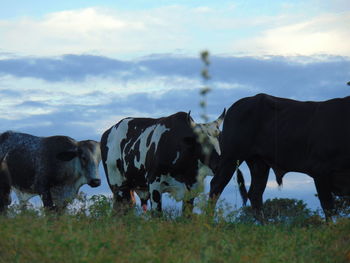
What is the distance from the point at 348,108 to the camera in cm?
1283

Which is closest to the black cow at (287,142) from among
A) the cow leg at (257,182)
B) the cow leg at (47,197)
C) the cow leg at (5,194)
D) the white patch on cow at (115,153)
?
the cow leg at (257,182)

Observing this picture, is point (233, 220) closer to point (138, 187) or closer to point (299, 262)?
point (299, 262)

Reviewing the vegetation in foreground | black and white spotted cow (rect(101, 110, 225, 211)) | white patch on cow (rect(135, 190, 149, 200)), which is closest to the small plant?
the vegetation in foreground

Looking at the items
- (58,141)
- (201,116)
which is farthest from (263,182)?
(201,116)

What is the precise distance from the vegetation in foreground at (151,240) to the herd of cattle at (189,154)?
5.91ft

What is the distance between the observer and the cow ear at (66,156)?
15008 millimetres

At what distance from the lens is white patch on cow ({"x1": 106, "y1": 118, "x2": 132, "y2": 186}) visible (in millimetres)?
15789

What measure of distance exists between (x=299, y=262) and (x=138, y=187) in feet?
26.0

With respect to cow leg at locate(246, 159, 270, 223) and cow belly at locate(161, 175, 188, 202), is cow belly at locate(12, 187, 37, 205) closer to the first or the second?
cow belly at locate(161, 175, 188, 202)

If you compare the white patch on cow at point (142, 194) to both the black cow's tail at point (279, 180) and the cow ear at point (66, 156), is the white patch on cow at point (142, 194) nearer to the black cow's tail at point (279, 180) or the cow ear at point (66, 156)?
the cow ear at point (66, 156)

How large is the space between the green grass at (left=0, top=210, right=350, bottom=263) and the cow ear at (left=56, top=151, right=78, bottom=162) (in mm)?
4957

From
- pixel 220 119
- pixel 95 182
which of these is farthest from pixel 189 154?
pixel 95 182

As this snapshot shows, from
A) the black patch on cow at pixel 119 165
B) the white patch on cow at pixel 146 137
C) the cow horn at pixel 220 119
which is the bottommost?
the black patch on cow at pixel 119 165

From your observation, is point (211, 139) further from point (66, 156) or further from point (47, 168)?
point (47, 168)
